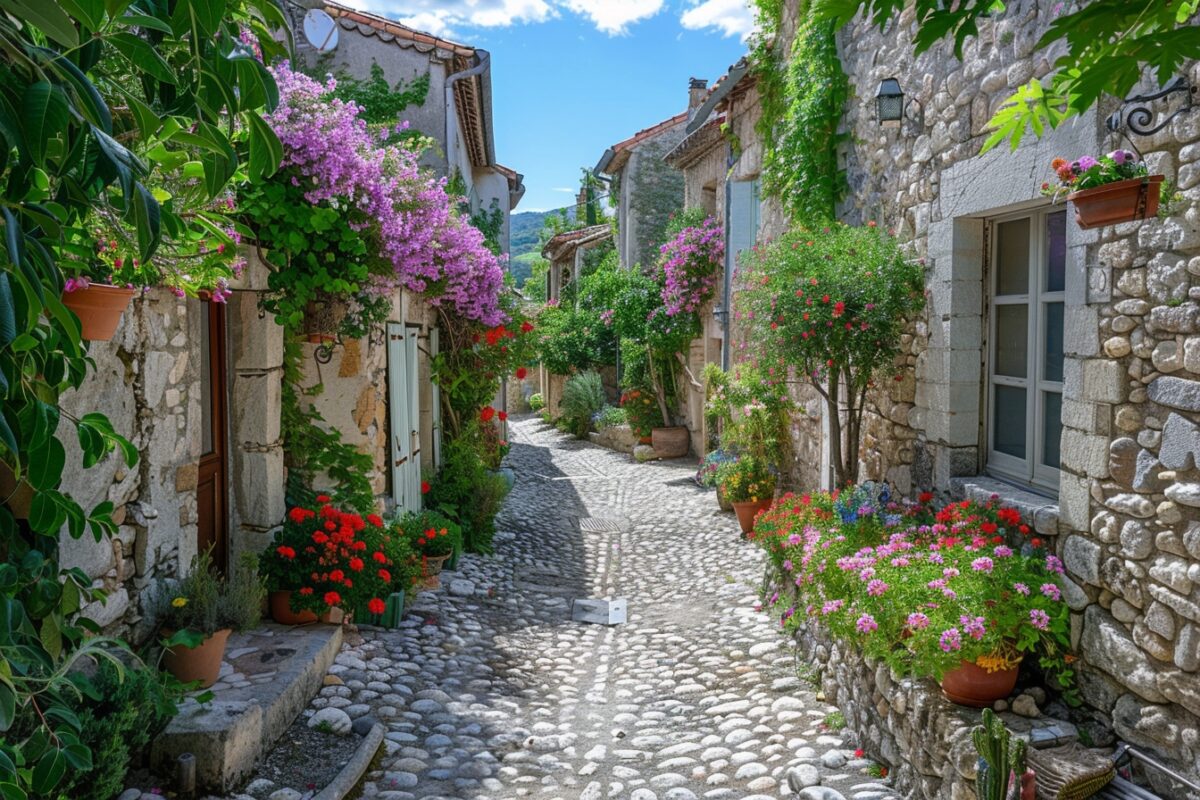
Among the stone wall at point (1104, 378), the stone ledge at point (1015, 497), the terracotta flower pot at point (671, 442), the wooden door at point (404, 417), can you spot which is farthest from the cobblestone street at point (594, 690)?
the terracotta flower pot at point (671, 442)

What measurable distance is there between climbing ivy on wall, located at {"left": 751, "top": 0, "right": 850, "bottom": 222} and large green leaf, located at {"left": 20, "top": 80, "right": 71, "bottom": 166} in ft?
18.3

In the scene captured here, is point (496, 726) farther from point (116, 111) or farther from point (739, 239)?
point (739, 239)

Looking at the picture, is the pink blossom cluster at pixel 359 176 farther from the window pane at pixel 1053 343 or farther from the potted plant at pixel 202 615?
the window pane at pixel 1053 343

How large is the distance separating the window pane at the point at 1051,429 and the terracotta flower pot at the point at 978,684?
1.14m

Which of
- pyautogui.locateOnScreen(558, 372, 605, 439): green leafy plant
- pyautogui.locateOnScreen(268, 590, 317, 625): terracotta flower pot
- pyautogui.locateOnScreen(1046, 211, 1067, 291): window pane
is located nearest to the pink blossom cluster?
pyautogui.locateOnScreen(268, 590, 317, 625): terracotta flower pot

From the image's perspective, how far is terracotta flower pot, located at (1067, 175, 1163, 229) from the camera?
3068mm

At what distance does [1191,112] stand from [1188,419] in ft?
3.21

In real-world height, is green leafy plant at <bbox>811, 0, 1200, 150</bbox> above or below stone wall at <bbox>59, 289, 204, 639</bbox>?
above

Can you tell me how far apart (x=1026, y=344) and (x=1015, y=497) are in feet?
2.42

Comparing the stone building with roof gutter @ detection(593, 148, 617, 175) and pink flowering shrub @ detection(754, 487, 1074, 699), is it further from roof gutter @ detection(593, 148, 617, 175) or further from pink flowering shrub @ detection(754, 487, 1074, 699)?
pink flowering shrub @ detection(754, 487, 1074, 699)

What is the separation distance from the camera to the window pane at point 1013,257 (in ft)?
14.4

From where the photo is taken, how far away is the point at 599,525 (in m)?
9.94

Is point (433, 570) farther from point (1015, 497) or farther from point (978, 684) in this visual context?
point (978, 684)

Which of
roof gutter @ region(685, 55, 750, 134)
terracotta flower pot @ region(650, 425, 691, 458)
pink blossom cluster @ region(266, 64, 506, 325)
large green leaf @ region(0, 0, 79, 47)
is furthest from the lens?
terracotta flower pot @ region(650, 425, 691, 458)
